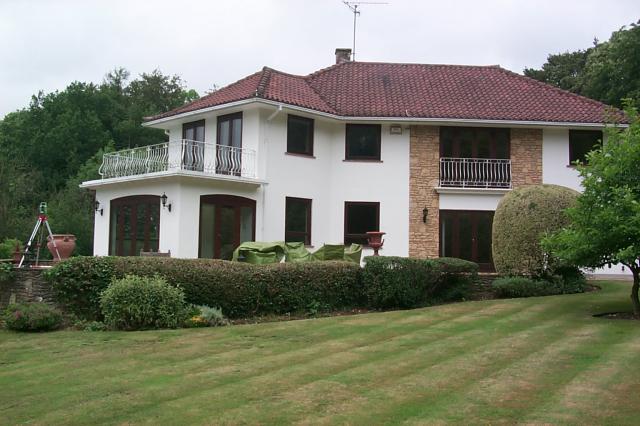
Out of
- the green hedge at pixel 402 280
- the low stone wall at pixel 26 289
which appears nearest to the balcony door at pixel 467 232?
the green hedge at pixel 402 280

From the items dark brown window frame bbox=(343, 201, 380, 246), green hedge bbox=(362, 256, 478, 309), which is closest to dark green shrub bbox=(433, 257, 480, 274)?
green hedge bbox=(362, 256, 478, 309)

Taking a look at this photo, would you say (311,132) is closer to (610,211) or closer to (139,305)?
(139,305)

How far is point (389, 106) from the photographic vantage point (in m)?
23.0

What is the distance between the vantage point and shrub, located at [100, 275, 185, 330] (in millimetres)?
12344

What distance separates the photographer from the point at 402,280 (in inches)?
608

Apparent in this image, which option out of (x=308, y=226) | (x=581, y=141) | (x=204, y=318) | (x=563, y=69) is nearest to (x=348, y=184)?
(x=308, y=226)

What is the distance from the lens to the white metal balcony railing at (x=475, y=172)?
74.6 feet

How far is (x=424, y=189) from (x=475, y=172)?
1.94 m

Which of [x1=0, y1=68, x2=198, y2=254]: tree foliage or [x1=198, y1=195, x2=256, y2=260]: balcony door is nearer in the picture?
[x1=198, y1=195, x2=256, y2=260]: balcony door

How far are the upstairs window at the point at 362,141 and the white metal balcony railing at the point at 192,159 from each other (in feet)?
12.4

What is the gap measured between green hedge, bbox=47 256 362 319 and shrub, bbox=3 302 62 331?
1.54 feet

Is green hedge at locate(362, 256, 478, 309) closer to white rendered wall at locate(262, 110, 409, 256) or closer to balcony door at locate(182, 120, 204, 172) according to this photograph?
white rendered wall at locate(262, 110, 409, 256)

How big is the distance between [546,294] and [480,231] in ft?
18.4

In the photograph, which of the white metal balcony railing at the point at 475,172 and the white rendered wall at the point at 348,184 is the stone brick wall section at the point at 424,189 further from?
the white metal balcony railing at the point at 475,172
